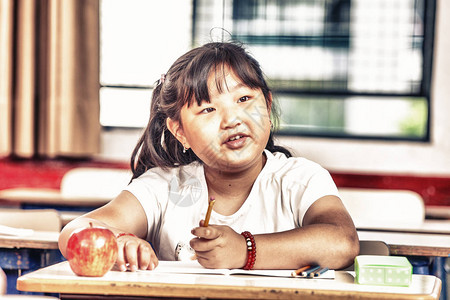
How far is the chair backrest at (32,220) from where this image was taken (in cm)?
227

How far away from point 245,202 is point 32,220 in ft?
3.15

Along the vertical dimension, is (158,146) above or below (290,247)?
above

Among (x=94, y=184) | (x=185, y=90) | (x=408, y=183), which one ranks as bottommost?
(x=408, y=183)

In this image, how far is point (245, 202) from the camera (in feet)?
Answer: 5.37

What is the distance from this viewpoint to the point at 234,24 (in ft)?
14.9

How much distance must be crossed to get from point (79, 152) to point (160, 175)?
2759 millimetres

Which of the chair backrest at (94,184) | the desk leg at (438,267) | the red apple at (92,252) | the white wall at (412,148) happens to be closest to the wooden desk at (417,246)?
the desk leg at (438,267)

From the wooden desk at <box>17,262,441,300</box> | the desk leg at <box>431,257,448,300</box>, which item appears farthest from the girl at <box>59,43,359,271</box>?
the desk leg at <box>431,257,448,300</box>

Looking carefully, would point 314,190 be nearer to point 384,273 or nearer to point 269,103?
point 269,103

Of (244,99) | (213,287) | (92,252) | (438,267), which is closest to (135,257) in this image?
(92,252)

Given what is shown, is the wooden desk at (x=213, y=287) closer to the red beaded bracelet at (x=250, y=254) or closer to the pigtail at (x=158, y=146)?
the red beaded bracelet at (x=250, y=254)

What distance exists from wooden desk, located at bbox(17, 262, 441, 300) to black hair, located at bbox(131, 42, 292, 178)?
501 mm

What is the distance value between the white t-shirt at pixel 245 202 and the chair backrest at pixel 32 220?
→ 688 mm

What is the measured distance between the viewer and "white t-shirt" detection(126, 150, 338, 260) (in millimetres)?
1611
